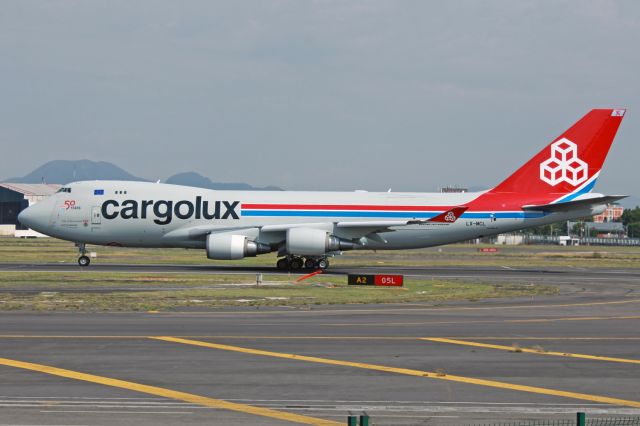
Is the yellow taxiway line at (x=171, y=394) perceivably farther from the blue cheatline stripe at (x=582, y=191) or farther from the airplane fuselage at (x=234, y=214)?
the blue cheatline stripe at (x=582, y=191)

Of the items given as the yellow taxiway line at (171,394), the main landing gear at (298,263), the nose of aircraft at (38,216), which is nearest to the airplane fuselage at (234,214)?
the nose of aircraft at (38,216)

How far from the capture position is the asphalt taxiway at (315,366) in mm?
13945

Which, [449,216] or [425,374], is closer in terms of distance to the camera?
[425,374]

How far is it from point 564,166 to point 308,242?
1687cm

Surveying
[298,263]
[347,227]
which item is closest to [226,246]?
[298,263]

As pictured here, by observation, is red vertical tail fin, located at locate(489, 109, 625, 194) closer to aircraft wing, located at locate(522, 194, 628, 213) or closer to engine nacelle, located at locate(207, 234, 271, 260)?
aircraft wing, located at locate(522, 194, 628, 213)

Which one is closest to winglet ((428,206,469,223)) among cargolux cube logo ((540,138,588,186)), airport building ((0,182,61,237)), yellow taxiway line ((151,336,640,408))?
cargolux cube logo ((540,138,588,186))

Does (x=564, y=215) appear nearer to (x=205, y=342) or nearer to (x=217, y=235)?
(x=217, y=235)

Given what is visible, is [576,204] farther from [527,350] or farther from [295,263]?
[527,350]

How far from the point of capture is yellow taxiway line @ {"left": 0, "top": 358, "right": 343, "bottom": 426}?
13.5 metres

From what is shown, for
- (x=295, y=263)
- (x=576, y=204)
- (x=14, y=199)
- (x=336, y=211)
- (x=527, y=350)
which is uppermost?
(x=14, y=199)

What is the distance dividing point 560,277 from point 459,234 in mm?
6981

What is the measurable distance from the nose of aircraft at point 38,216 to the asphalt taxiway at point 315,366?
89.7ft

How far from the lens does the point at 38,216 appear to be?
174 feet
